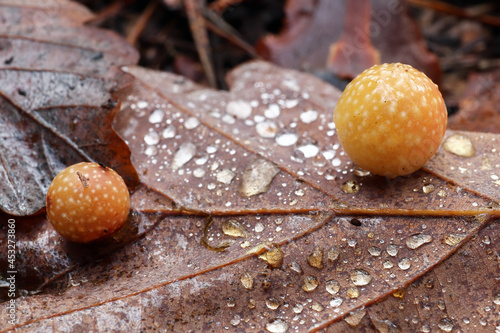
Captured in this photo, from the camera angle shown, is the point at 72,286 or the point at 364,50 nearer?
the point at 72,286

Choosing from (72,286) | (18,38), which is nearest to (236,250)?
(72,286)

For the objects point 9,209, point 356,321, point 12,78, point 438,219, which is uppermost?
point 12,78

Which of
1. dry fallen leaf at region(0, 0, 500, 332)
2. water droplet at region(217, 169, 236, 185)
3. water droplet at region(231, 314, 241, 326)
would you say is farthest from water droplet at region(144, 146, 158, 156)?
water droplet at region(231, 314, 241, 326)

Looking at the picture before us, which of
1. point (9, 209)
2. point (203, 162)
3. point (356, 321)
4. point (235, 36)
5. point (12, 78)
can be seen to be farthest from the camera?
point (235, 36)

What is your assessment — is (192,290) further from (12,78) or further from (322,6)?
(322,6)

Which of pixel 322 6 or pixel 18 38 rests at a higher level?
pixel 18 38

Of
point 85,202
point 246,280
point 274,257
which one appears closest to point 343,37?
point 274,257

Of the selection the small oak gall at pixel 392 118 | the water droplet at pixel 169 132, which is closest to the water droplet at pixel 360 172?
the small oak gall at pixel 392 118
